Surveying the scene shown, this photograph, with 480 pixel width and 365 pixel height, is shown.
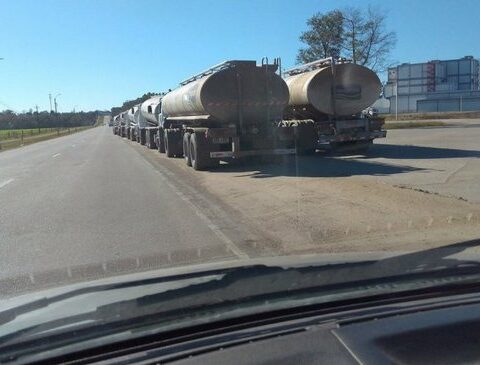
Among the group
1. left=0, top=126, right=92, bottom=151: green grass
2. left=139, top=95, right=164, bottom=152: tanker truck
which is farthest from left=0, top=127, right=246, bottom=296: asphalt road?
left=0, top=126, right=92, bottom=151: green grass

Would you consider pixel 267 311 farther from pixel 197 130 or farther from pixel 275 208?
pixel 197 130

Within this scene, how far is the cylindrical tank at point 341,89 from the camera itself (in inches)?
850

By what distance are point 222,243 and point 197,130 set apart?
39.8ft

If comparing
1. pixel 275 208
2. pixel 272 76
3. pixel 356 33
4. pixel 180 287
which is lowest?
pixel 275 208

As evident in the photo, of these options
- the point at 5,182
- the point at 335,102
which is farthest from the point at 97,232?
the point at 335,102

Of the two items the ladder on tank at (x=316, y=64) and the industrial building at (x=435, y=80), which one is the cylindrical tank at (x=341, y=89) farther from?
the industrial building at (x=435, y=80)

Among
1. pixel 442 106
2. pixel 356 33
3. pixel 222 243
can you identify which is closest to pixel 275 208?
pixel 222 243

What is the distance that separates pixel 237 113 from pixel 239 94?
611 millimetres

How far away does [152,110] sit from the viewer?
112 ft

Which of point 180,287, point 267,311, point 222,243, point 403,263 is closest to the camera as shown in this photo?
point 267,311

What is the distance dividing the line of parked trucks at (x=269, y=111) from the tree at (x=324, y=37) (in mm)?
35676

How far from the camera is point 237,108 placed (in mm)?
18969

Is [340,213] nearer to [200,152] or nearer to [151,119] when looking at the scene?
[200,152]

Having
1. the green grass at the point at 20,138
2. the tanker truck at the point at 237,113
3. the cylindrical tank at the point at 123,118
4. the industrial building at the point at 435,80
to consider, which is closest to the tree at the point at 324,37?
the cylindrical tank at the point at 123,118
